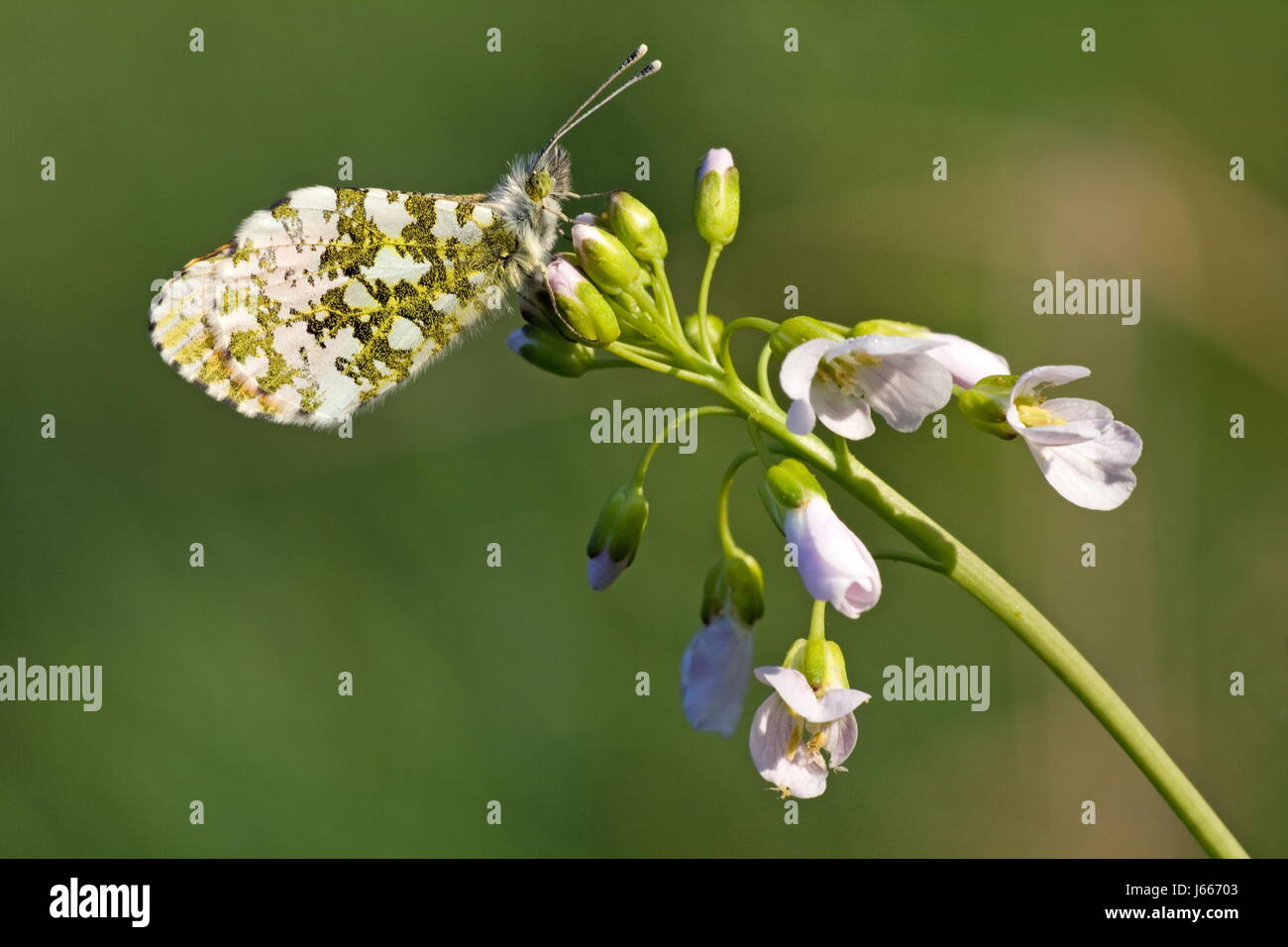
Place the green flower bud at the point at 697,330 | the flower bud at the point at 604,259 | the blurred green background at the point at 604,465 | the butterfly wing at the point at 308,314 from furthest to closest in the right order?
1. the blurred green background at the point at 604,465
2. the butterfly wing at the point at 308,314
3. the green flower bud at the point at 697,330
4. the flower bud at the point at 604,259

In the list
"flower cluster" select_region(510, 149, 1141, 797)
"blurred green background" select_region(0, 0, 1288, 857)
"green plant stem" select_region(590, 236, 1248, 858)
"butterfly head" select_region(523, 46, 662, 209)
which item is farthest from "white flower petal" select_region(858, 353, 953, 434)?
"blurred green background" select_region(0, 0, 1288, 857)

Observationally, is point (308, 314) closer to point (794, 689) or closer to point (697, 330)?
point (697, 330)

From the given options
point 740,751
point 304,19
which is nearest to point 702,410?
point 740,751

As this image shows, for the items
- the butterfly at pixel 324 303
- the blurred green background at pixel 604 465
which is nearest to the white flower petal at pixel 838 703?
the butterfly at pixel 324 303

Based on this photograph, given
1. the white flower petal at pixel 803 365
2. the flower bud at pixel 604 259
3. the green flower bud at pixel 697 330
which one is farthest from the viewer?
the green flower bud at pixel 697 330

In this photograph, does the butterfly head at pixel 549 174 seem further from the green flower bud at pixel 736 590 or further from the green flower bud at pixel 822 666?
the green flower bud at pixel 822 666

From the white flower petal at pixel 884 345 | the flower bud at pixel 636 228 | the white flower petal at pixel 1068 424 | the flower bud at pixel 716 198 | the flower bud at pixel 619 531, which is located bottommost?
the flower bud at pixel 619 531
